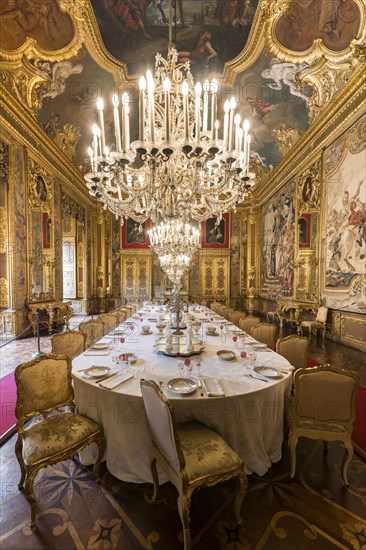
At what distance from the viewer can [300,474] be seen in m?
2.74

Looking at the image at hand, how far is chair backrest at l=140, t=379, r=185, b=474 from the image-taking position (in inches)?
72.7

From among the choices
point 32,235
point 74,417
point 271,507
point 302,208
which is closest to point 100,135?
point 74,417

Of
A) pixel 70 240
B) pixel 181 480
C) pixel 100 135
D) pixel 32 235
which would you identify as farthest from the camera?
pixel 70 240

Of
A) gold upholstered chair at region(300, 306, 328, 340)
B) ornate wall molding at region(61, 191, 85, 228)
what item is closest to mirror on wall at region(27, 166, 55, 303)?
ornate wall molding at region(61, 191, 85, 228)

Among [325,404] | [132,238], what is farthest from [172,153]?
[132,238]

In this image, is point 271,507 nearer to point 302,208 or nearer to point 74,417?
point 74,417

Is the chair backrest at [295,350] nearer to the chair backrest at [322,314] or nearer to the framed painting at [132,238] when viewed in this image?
the chair backrest at [322,314]

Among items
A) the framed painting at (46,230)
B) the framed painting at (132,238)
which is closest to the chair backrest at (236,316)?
the framed painting at (46,230)

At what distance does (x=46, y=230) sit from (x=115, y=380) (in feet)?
28.1

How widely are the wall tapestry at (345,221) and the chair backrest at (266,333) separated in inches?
134

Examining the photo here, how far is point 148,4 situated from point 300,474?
33.0ft

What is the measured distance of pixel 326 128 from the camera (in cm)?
812

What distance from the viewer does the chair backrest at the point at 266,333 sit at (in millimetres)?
4922

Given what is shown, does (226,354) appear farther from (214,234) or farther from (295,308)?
(214,234)
